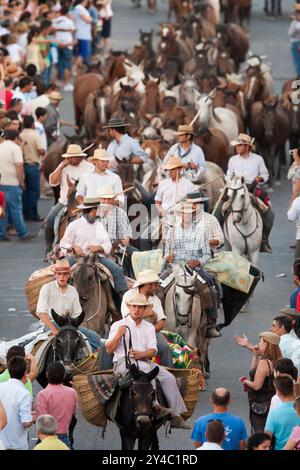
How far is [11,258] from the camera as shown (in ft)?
86.1

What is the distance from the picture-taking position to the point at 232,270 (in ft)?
66.9

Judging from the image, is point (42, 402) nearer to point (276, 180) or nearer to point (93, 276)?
point (93, 276)

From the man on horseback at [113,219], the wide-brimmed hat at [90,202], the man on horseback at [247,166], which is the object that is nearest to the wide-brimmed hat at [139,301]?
Result: the wide-brimmed hat at [90,202]

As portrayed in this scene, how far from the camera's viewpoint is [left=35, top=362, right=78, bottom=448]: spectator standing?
15438mm

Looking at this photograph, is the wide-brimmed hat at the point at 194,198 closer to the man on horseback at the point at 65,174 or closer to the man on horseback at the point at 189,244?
the man on horseback at the point at 189,244

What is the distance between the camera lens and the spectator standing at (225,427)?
1438 cm

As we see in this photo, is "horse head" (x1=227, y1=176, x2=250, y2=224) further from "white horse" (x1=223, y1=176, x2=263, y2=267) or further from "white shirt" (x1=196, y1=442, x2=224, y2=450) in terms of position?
"white shirt" (x1=196, y1=442, x2=224, y2=450)

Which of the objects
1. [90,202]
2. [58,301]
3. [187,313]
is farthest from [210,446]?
[90,202]

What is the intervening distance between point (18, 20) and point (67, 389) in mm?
24023

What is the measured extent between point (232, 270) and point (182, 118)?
33.1ft

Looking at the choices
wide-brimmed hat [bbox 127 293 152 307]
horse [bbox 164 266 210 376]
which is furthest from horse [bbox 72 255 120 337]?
wide-brimmed hat [bbox 127 293 152 307]

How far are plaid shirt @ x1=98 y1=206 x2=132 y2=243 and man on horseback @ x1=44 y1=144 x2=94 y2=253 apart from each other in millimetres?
1988

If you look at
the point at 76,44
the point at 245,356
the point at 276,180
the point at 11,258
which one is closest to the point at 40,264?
the point at 11,258

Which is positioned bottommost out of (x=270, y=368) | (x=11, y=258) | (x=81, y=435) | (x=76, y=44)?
(x=76, y=44)
